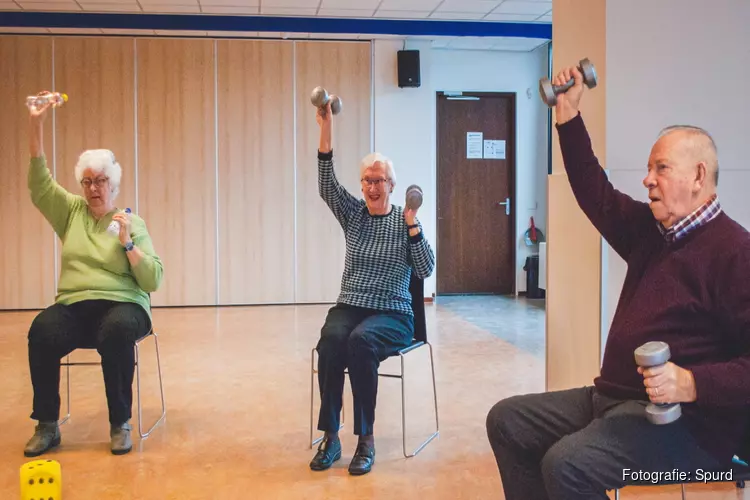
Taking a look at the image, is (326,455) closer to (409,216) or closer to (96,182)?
(409,216)

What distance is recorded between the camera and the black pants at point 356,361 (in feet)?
8.86

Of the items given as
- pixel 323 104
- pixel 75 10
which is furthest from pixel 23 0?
pixel 323 104

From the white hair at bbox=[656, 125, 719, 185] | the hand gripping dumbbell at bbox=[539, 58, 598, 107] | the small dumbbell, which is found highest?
the hand gripping dumbbell at bbox=[539, 58, 598, 107]

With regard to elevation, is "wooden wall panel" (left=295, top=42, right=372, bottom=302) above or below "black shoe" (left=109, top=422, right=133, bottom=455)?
above

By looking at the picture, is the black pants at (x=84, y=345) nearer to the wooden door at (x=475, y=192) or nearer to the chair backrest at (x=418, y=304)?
the chair backrest at (x=418, y=304)

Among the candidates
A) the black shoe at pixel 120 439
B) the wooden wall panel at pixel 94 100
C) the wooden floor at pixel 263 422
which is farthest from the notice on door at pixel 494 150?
the black shoe at pixel 120 439

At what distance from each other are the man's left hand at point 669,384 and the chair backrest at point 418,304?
1.57 metres

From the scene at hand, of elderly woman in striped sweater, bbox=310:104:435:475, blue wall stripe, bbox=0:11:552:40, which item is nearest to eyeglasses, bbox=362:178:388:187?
elderly woman in striped sweater, bbox=310:104:435:475

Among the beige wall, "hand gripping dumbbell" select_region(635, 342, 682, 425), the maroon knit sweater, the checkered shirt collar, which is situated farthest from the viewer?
the beige wall

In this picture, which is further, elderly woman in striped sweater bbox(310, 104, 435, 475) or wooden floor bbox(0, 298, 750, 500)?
elderly woman in striped sweater bbox(310, 104, 435, 475)

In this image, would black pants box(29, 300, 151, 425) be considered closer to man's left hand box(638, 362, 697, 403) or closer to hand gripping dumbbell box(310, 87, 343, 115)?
hand gripping dumbbell box(310, 87, 343, 115)

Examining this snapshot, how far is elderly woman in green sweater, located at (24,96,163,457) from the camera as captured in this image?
289cm

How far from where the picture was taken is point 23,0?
236 inches

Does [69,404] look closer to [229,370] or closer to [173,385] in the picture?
[173,385]
